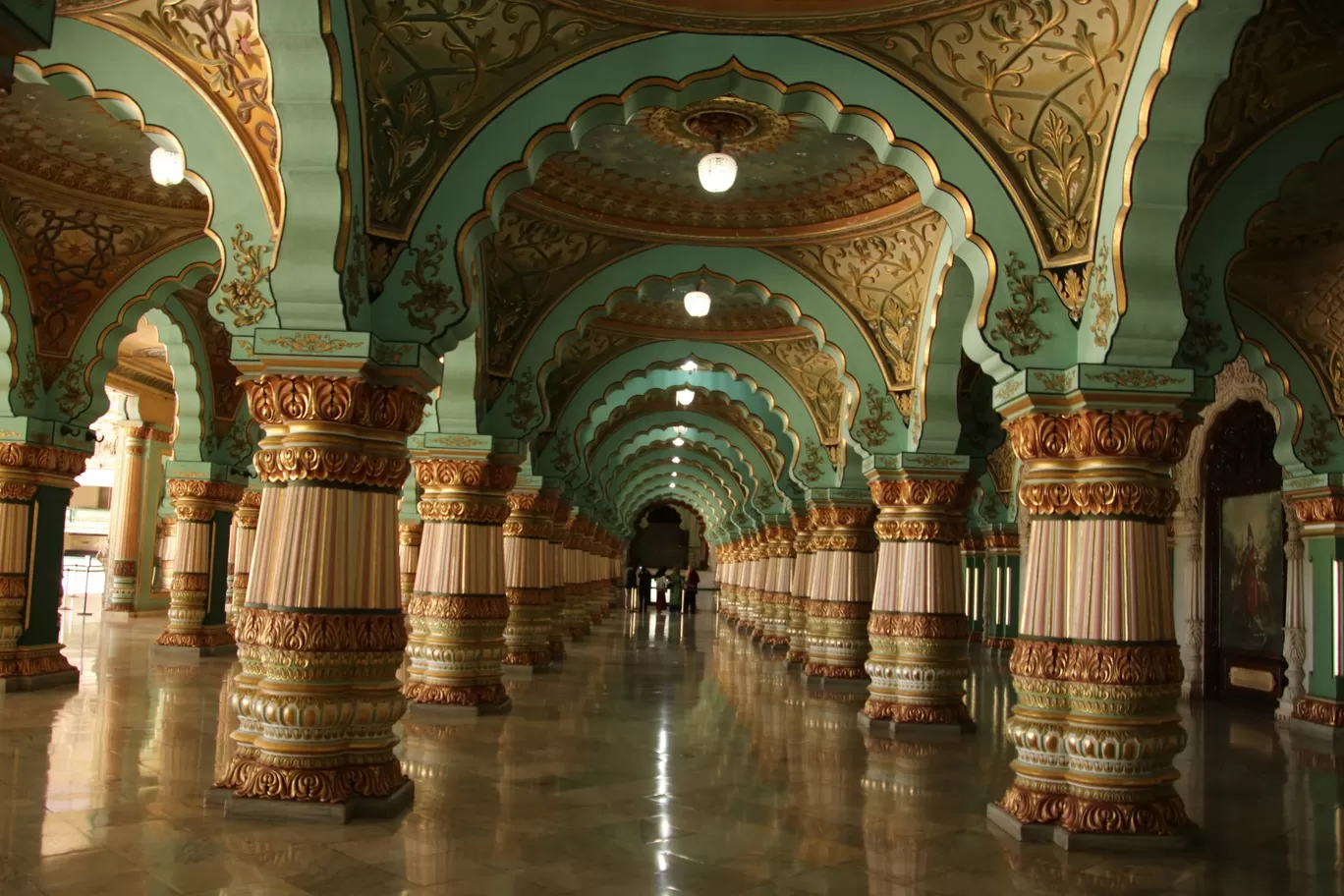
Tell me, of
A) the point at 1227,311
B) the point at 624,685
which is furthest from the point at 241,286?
the point at 624,685

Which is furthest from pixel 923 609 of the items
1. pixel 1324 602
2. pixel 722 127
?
pixel 722 127

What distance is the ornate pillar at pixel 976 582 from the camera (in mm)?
24062

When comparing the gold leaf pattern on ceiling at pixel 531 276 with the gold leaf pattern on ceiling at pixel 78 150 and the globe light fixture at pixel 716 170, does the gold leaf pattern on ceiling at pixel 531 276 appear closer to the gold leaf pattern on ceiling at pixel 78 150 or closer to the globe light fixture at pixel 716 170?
the gold leaf pattern on ceiling at pixel 78 150

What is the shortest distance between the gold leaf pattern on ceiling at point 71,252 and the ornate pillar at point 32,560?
3.05 ft

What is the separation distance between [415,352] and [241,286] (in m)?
1.09

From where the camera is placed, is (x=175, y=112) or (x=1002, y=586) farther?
(x=1002, y=586)

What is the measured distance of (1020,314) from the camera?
7137 millimetres

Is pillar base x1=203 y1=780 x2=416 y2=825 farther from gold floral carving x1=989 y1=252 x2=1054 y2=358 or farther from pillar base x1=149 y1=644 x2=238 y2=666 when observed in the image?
pillar base x1=149 y1=644 x2=238 y2=666

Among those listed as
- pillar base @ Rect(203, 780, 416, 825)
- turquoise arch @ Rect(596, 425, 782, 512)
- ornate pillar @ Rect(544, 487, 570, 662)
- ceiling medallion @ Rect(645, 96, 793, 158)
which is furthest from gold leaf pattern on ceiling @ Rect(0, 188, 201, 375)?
turquoise arch @ Rect(596, 425, 782, 512)

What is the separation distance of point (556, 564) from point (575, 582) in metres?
5.10

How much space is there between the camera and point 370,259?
698 centimetres

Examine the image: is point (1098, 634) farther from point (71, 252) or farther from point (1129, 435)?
point (71, 252)

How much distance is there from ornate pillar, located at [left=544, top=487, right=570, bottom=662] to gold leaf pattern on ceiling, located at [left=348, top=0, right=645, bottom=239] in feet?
28.6

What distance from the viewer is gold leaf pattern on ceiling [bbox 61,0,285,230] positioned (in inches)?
251
